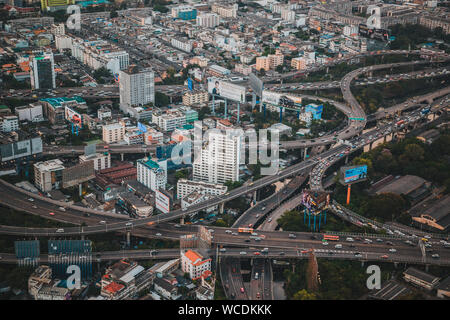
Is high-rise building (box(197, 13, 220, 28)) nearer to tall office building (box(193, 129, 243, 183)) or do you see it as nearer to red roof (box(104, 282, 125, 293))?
tall office building (box(193, 129, 243, 183))

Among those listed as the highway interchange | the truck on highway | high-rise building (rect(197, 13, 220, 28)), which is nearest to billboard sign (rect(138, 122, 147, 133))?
the highway interchange

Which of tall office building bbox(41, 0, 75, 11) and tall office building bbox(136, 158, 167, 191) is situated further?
tall office building bbox(41, 0, 75, 11)

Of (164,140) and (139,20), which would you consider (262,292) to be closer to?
(164,140)

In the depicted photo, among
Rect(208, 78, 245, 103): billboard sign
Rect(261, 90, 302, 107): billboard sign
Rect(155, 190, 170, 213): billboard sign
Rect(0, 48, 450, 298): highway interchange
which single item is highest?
Rect(208, 78, 245, 103): billboard sign

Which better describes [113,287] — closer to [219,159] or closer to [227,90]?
[219,159]

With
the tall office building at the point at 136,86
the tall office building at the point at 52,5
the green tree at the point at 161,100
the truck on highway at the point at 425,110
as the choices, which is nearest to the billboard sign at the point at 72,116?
the tall office building at the point at 136,86

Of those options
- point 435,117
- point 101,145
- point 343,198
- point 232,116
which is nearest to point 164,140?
point 101,145

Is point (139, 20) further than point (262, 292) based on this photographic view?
Yes
